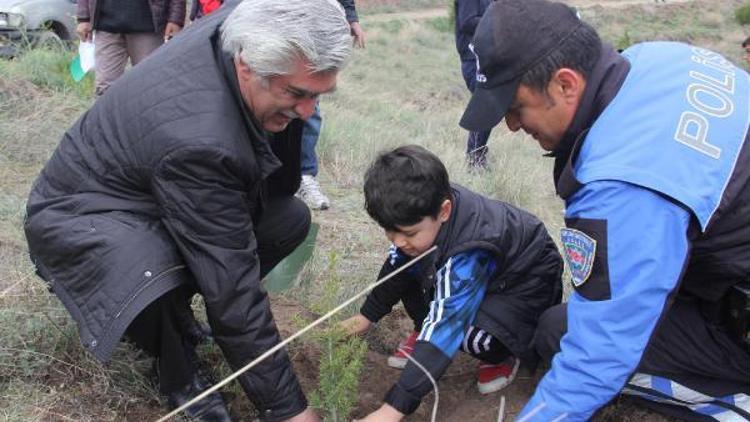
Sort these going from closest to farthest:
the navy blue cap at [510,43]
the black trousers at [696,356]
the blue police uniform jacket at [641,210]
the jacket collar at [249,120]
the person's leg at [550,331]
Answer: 1. the blue police uniform jacket at [641,210]
2. the navy blue cap at [510,43]
3. the jacket collar at [249,120]
4. the black trousers at [696,356]
5. the person's leg at [550,331]

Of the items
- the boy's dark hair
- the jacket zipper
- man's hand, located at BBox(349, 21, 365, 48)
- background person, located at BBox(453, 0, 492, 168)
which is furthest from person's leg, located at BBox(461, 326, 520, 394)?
man's hand, located at BBox(349, 21, 365, 48)

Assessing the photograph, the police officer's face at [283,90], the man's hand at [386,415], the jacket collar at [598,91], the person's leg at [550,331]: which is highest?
the jacket collar at [598,91]

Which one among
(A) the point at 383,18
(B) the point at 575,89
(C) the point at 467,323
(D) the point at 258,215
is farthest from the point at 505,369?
(A) the point at 383,18

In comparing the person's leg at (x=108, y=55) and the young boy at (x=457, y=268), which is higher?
the young boy at (x=457, y=268)

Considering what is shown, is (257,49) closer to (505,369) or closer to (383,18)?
(505,369)

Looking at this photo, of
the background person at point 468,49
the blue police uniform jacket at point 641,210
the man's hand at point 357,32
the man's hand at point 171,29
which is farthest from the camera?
the background person at point 468,49

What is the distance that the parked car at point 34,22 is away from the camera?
7.16 metres

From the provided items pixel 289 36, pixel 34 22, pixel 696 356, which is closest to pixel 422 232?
pixel 289 36

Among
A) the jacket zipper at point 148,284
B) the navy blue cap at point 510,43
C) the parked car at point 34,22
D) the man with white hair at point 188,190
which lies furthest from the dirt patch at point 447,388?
the parked car at point 34,22

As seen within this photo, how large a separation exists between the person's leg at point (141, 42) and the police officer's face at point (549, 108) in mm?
3469

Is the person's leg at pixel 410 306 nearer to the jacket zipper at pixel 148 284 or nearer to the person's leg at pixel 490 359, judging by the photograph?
the person's leg at pixel 490 359

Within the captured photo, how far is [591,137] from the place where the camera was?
1.79 m

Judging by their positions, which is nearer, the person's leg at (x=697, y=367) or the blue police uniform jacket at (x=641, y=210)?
the blue police uniform jacket at (x=641, y=210)

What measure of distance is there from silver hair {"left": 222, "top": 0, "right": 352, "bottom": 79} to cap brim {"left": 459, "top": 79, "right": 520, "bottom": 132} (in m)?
0.38
